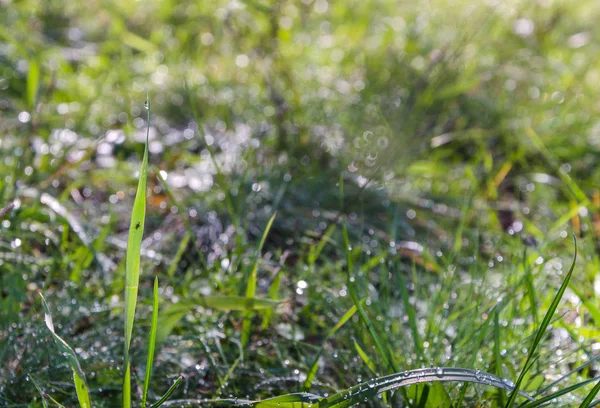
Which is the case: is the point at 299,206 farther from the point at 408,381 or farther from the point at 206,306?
the point at 408,381

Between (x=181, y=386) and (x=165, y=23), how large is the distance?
2.36 m

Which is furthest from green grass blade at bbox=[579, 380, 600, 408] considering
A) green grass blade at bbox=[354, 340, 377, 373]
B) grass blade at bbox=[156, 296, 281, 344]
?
grass blade at bbox=[156, 296, 281, 344]

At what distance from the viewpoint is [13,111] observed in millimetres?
2389

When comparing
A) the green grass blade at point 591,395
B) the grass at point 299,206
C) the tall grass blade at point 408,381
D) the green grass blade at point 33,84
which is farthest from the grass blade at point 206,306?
the green grass blade at point 33,84

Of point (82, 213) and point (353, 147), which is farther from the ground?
point (353, 147)

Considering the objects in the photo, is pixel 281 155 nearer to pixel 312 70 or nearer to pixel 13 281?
pixel 312 70

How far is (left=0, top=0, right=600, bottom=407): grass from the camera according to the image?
1.32 m

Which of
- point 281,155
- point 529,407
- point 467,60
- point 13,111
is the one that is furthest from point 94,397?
point 467,60

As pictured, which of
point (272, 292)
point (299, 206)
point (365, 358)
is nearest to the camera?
point (365, 358)

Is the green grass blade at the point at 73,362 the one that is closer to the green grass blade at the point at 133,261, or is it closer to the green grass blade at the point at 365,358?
the green grass blade at the point at 133,261

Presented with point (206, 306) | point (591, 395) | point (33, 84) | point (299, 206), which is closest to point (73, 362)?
point (206, 306)

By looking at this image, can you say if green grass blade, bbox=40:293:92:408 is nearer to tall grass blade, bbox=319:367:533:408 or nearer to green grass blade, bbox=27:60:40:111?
tall grass blade, bbox=319:367:533:408

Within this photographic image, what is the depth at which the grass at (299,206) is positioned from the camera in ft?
4.34

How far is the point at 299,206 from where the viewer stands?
211 centimetres
